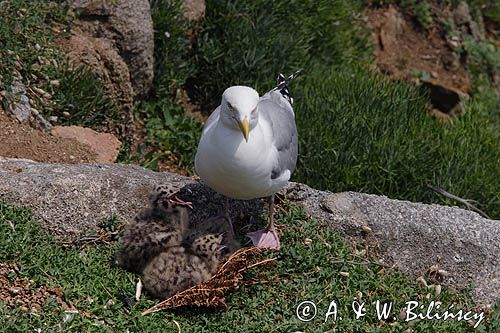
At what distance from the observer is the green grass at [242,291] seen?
4.40 m

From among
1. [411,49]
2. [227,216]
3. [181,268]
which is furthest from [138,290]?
[411,49]

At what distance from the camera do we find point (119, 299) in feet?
15.0

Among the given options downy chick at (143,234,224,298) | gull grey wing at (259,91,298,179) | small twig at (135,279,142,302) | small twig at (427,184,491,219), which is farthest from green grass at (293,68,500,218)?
small twig at (135,279,142,302)

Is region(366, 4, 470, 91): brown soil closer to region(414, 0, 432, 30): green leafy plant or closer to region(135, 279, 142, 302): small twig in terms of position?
region(414, 0, 432, 30): green leafy plant

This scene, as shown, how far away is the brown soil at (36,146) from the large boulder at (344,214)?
375mm

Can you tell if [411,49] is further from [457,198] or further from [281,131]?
[281,131]

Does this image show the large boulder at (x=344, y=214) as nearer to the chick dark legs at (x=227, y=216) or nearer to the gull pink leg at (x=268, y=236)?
the chick dark legs at (x=227, y=216)

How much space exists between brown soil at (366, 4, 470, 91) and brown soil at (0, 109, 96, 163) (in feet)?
14.9

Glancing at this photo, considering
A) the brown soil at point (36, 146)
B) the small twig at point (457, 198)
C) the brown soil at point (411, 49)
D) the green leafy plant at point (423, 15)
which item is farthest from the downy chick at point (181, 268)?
the green leafy plant at point (423, 15)

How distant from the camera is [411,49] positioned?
10008 mm

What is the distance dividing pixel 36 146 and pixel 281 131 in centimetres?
177

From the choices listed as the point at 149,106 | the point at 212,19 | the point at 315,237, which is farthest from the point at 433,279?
the point at 212,19

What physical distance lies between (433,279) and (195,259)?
1416mm

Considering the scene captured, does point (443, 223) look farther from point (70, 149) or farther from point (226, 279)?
point (70, 149)
